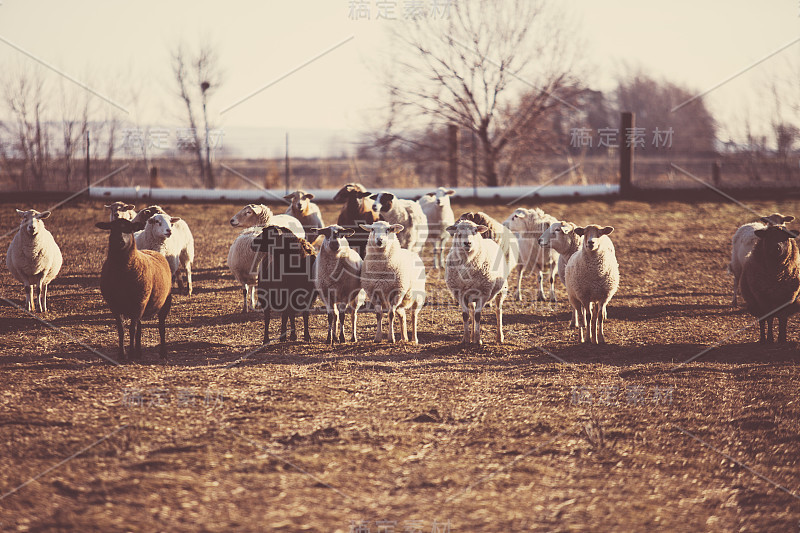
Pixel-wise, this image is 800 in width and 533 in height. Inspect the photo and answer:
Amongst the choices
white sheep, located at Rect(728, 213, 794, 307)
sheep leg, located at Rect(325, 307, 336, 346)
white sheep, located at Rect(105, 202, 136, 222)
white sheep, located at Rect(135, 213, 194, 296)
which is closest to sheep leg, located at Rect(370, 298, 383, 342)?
sheep leg, located at Rect(325, 307, 336, 346)

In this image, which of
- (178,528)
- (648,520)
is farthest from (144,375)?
(648,520)

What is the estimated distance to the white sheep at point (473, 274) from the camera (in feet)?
30.3

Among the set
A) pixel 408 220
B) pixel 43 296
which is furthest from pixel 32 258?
pixel 408 220

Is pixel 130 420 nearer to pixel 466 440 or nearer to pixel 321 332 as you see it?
pixel 466 440

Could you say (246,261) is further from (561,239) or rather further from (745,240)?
(745,240)

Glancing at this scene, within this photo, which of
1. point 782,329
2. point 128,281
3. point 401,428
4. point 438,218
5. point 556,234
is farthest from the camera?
point 438,218

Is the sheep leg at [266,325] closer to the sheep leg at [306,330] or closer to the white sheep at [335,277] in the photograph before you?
the sheep leg at [306,330]

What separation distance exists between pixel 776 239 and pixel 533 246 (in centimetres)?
383

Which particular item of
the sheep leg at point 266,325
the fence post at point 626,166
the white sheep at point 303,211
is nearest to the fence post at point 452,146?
the fence post at point 626,166

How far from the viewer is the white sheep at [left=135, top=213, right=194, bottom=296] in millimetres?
11177

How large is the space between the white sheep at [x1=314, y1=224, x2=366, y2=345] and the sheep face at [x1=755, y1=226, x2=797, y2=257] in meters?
5.11

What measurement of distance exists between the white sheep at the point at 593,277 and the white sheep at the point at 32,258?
723 cm

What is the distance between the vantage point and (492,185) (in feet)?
89.5

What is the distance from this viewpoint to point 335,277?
30.7 feet
